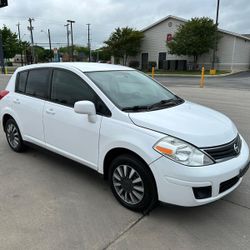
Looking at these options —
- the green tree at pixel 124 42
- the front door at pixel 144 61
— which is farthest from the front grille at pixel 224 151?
the front door at pixel 144 61

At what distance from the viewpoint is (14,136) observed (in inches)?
196

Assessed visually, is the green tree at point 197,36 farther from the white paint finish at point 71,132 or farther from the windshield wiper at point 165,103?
the white paint finish at point 71,132

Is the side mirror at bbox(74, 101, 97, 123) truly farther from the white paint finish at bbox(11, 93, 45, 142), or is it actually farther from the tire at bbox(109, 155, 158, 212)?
the white paint finish at bbox(11, 93, 45, 142)

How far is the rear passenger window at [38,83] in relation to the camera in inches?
165

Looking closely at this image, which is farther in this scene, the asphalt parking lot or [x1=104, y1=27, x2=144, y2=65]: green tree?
[x1=104, y1=27, x2=144, y2=65]: green tree

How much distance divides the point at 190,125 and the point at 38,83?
2630mm

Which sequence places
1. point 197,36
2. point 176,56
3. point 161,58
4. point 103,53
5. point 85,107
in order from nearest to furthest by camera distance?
point 85,107, point 197,36, point 176,56, point 161,58, point 103,53

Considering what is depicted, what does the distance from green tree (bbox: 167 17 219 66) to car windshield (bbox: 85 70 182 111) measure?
31.6m

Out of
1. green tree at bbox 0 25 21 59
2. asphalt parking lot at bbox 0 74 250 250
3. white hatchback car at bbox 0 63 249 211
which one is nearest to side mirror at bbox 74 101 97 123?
white hatchback car at bbox 0 63 249 211

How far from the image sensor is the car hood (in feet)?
9.07

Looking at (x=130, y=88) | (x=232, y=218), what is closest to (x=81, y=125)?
(x=130, y=88)

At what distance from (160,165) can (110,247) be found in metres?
0.90

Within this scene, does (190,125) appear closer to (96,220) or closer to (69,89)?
(96,220)

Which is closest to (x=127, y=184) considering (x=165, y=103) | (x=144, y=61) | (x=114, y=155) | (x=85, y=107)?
(x=114, y=155)
